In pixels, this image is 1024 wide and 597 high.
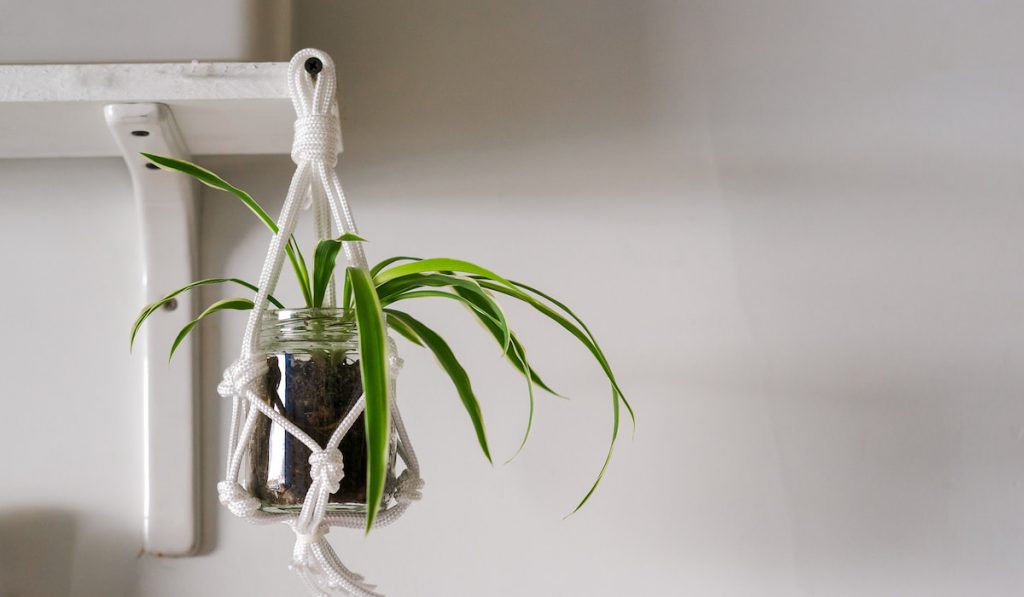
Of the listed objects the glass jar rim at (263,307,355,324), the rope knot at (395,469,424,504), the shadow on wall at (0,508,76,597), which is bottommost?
the shadow on wall at (0,508,76,597)

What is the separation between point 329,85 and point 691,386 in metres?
0.44

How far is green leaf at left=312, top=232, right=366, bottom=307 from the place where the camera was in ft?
1.80

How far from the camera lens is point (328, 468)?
51 cm

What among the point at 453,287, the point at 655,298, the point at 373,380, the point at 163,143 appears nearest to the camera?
the point at 373,380

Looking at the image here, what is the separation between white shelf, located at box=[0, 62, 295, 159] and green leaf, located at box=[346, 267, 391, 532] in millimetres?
196

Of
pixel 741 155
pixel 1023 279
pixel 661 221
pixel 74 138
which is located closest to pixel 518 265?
pixel 661 221

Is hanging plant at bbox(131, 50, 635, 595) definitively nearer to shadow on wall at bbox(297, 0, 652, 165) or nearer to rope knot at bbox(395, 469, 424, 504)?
rope knot at bbox(395, 469, 424, 504)

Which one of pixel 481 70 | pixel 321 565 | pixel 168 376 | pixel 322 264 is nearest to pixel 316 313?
pixel 322 264

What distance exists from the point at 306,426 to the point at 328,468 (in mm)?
39

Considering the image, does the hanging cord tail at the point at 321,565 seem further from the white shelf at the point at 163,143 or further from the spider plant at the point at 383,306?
the white shelf at the point at 163,143

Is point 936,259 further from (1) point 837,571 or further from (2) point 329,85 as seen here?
(2) point 329,85

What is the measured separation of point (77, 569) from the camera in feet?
2.47

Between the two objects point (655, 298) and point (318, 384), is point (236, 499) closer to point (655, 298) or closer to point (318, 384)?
point (318, 384)

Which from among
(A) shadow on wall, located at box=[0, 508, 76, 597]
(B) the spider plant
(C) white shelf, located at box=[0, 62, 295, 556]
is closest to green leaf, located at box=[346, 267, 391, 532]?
(B) the spider plant
